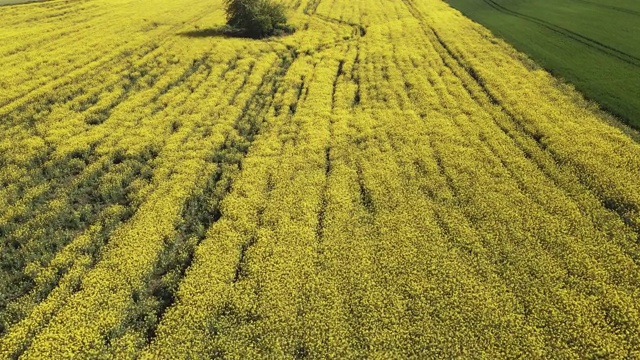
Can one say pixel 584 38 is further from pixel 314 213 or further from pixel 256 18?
pixel 314 213

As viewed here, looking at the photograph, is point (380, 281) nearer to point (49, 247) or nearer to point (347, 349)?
point (347, 349)

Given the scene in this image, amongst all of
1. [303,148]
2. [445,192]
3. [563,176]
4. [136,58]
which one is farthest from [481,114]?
[136,58]

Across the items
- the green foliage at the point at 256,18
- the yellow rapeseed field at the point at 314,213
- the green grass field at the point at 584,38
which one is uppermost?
the green foliage at the point at 256,18

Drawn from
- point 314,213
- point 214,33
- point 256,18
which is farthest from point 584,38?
point 214,33

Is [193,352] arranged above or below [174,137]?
below

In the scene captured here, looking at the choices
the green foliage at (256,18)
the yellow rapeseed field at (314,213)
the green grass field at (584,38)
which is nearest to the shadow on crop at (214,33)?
the green foliage at (256,18)

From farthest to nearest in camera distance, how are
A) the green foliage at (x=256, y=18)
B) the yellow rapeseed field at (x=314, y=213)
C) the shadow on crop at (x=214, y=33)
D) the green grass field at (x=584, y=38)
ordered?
the shadow on crop at (x=214, y=33)
the green foliage at (x=256, y=18)
the green grass field at (x=584, y=38)
the yellow rapeseed field at (x=314, y=213)

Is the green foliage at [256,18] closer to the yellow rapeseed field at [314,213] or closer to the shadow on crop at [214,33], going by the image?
the shadow on crop at [214,33]
